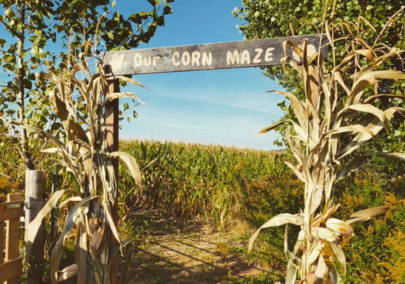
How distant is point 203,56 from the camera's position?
10.2 feet

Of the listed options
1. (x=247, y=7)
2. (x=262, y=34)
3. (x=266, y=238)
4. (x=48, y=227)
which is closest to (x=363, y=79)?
(x=266, y=238)

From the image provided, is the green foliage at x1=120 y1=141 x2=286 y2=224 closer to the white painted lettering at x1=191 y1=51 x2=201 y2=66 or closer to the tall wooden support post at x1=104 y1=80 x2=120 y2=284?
the tall wooden support post at x1=104 y1=80 x2=120 y2=284

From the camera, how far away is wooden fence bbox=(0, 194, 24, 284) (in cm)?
344

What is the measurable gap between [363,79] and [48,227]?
443 centimetres

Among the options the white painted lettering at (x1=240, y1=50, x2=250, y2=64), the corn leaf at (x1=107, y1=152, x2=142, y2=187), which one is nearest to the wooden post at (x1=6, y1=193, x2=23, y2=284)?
the corn leaf at (x1=107, y1=152, x2=142, y2=187)

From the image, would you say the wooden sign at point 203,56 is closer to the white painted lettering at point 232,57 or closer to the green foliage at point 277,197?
the white painted lettering at point 232,57

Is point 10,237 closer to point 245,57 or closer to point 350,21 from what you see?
point 245,57

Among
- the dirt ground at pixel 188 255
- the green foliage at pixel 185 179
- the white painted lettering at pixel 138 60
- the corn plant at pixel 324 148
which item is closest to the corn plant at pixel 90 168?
the white painted lettering at pixel 138 60

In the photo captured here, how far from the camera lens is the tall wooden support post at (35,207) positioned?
12.0 feet

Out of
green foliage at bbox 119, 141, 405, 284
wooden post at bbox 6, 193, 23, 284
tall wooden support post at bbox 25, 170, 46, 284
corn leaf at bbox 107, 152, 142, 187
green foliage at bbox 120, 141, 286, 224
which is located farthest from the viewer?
green foliage at bbox 120, 141, 286, 224

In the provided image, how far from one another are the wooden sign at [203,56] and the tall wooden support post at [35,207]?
58.0 inches

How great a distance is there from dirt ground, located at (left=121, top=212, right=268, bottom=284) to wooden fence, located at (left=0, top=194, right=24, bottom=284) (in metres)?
1.63

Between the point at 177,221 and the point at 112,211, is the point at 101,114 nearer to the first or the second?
the point at 112,211

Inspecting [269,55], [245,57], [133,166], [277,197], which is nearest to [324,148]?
[269,55]
